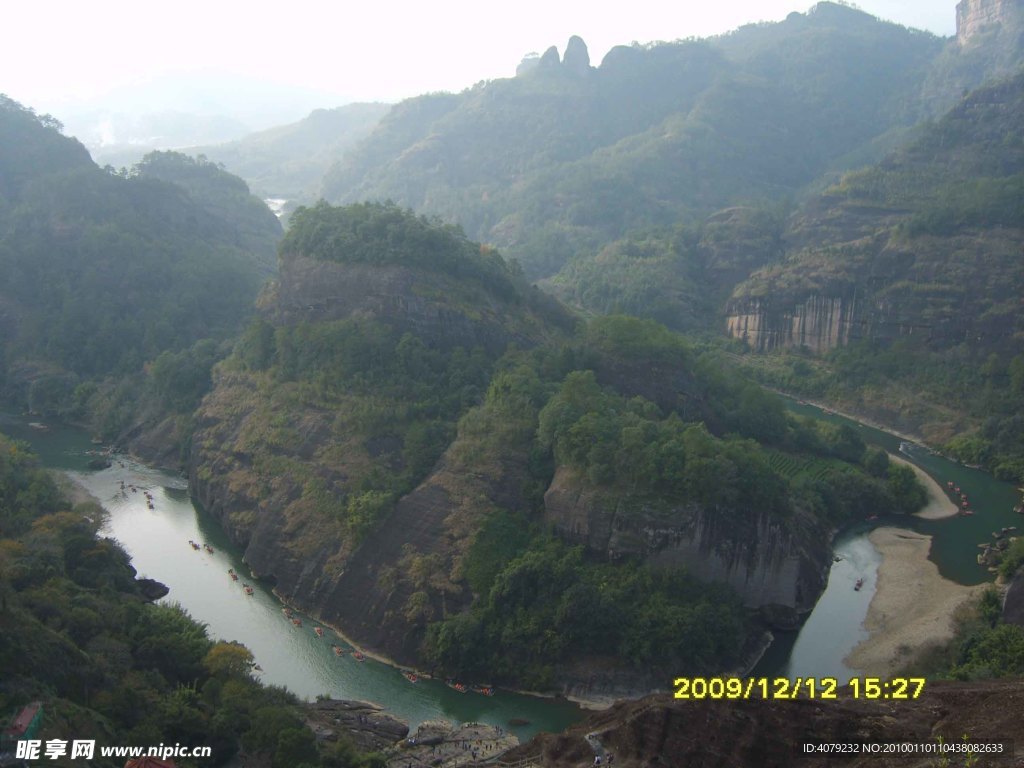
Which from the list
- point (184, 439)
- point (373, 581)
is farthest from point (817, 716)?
point (184, 439)

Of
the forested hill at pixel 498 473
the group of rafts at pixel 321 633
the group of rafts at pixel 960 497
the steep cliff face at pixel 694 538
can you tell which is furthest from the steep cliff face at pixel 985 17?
the group of rafts at pixel 321 633

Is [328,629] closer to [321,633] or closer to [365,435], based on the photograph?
[321,633]

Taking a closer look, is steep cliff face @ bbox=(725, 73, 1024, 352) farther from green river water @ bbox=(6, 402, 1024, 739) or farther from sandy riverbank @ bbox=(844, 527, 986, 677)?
sandy riverbank @ bbox=(844, 527, 986, 677)

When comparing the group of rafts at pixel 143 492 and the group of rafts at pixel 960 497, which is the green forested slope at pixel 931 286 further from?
the group of rafts at pixel 143 492

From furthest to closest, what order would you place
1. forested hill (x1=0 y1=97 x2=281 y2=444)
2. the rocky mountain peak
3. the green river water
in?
the rocky mountain peak → forested hill (x1=0 y1=97 x2=281 y2=444) → the green river water
